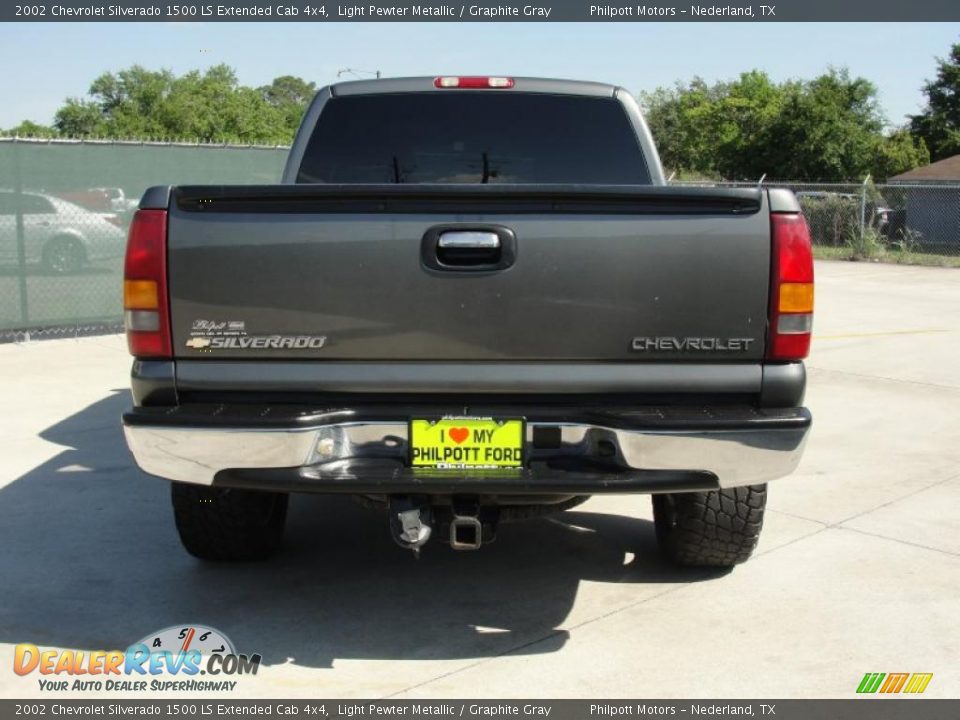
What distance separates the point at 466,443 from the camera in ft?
11.5

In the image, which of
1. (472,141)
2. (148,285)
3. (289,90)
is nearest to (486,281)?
(148,285)

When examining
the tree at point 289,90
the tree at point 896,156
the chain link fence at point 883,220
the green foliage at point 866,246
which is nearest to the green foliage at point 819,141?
the tree at point 896,156

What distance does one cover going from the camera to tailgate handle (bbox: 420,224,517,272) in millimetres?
3523

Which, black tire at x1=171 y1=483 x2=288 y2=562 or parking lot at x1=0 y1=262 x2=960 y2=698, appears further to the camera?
black tire at x1=171 y1=483 x2=288 y2=562

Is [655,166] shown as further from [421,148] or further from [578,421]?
[578,421]

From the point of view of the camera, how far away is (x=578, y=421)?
3.52m

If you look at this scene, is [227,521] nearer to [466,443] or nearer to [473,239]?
[466,443]

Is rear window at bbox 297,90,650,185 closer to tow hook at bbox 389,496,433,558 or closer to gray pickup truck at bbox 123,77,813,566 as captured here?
gray pickup truck at bbox 123,77,813,566

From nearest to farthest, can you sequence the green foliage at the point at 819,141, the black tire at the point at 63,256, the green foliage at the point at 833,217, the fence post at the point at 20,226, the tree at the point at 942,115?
the fence post at the point at 20,226 < the black tire at the point at 63,256 < the green foliage at the point at 833,217 < the green foliage at the point at 819,141 < the tree at the point at 942,115

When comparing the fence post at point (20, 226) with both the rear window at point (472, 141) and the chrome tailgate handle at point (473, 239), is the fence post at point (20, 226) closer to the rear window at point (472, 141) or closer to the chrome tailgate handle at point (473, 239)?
the rear window at point (472, 141)

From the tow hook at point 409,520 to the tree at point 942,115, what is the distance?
48695mm

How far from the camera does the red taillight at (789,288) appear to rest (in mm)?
3518

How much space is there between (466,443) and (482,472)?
0.11m

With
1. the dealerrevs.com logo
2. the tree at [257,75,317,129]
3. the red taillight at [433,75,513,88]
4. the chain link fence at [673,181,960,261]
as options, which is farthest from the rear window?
the tree at [257,75,317,129]
